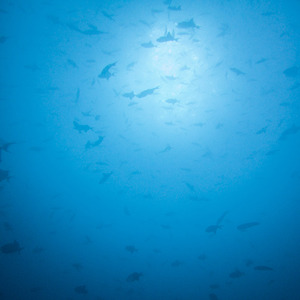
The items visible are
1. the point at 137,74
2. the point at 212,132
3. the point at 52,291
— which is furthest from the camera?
the point at 52,291

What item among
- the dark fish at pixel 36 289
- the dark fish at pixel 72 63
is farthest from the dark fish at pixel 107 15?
the dark fish at pixel 36 289

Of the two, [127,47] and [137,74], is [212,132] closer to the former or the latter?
[137,74]

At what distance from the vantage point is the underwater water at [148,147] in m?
3.98

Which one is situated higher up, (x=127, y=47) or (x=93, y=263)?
(x=127, y=47)

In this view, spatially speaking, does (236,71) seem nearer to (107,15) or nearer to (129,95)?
(129,95)

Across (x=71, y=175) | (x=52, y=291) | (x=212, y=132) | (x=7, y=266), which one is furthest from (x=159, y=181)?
(x=7, y=266)

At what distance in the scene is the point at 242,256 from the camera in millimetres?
7160

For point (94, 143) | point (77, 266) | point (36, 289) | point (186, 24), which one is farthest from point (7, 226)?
point (186, 24)

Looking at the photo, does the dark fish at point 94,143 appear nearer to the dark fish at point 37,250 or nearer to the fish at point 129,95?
the fish at point 129,95

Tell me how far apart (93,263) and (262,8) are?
364 inches

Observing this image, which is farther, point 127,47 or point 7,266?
point 7,266

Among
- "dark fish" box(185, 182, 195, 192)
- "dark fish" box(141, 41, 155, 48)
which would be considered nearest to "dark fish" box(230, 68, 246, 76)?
"dark fish" box(141, 41, 155, 48)

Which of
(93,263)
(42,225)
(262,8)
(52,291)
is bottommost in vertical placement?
(52,291)

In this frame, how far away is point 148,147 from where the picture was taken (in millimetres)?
5676
